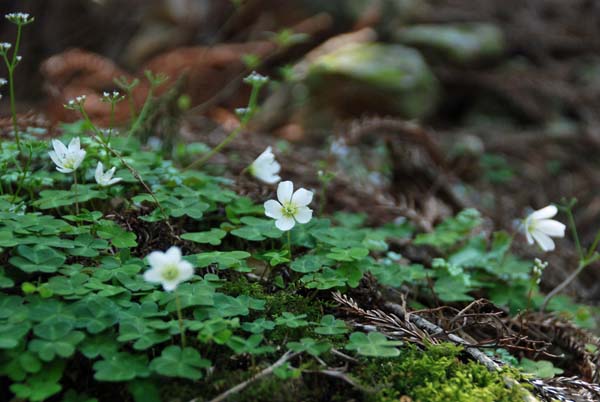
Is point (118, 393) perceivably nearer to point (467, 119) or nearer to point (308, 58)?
point (308, 58)

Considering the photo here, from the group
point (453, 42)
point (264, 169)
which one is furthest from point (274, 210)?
point (453, 42)

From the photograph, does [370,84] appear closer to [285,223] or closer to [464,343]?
[285,223]

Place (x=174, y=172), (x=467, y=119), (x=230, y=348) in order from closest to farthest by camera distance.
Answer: (x=230, y=348) < (x=174, y=172) < (x=467, y=119)

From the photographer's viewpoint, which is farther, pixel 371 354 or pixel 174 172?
pixel 174 172

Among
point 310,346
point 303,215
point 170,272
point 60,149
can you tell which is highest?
point 60,149

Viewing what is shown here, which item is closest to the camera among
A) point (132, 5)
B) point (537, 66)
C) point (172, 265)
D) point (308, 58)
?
point (172, 265)

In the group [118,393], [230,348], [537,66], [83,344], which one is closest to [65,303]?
[83,344]

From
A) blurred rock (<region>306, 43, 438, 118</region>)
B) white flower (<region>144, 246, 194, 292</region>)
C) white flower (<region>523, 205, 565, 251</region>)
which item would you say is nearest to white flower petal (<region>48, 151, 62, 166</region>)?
white flower (<region>144, 246, 194, 292</region>)
